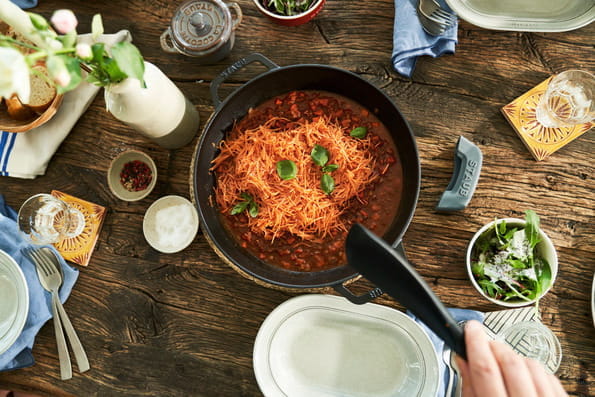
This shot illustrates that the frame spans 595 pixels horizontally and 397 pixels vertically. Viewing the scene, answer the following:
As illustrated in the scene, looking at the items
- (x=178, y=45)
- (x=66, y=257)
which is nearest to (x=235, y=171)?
(x=178, y=45)

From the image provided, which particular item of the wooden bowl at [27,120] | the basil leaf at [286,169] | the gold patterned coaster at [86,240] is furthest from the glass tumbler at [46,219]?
the basil leaf at [286,169]

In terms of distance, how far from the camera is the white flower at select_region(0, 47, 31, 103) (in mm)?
715

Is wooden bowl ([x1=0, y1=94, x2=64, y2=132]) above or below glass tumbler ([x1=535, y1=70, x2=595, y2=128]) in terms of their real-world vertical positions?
below

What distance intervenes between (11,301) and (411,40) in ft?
5.65

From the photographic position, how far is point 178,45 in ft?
5.06

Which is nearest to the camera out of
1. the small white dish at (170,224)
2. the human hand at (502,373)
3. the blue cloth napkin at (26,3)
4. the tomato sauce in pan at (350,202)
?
the human hand at (502,373)

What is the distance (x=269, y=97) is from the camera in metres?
1.60

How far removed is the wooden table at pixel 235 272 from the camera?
1565 mm

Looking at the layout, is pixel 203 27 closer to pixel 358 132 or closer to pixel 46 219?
pixel 358 132

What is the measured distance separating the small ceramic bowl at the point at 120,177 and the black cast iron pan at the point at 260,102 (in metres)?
0.24

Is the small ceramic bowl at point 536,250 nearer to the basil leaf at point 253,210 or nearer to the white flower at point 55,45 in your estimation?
the basil leaf at point 253,210

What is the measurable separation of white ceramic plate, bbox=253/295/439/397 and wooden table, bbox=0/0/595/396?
0.12 m

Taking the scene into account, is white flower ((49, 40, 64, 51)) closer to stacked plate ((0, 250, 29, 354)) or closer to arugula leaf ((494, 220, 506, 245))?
stacked plate ((0, 250, 29, 354))

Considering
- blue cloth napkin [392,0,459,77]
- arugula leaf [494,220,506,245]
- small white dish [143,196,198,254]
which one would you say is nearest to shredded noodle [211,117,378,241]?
small white dish [143,196,198,254]
